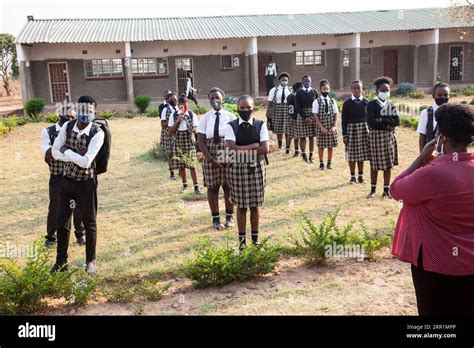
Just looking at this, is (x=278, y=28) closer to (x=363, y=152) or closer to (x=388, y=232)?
(x=363, y=152)

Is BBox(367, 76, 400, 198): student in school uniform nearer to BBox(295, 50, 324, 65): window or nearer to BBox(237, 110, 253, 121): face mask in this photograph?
BBox(237, 110, 253, 121): face mask

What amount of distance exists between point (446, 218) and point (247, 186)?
3024 millimetres

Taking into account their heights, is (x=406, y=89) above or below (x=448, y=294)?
above

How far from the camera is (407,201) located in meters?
2.95

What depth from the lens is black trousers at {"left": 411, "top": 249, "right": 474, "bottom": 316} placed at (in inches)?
115

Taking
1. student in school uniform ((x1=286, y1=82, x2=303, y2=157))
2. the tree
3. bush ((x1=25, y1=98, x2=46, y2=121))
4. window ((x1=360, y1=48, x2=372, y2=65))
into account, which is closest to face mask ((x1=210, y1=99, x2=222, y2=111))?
student in school uniform ((x1=286, y1=82, x2=303, y2=157))

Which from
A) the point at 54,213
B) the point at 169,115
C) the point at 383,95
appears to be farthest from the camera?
the point at 169,115

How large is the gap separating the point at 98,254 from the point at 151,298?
1659mm

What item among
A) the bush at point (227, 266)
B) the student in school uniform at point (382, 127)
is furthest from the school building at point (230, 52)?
the bush at point (227, 266)

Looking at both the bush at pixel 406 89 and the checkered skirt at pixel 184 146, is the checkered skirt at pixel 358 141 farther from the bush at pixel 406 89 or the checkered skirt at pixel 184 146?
the bush at pixel 406 89

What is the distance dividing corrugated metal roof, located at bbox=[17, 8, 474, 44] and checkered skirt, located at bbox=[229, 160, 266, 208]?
19054 millimetres

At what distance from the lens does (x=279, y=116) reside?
1220 cm

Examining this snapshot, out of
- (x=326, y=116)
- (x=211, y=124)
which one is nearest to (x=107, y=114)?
(x=326, y=116)

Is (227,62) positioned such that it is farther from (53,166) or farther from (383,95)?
(53,166)
